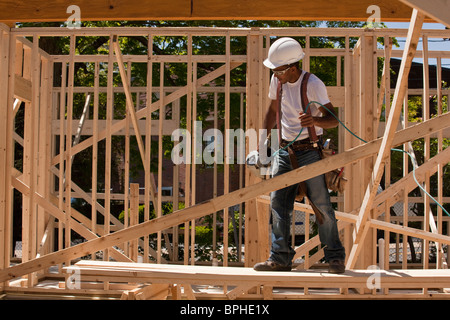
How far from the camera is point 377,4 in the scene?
582 cm

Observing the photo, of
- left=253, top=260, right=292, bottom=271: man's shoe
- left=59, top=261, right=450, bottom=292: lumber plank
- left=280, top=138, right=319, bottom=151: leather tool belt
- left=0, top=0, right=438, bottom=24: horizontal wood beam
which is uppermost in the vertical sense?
left=0, top=0, right=438, bottom=24: horizontal wood beam

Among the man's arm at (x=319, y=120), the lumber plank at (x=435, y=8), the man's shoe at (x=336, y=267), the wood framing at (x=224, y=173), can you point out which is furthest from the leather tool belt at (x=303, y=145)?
the lumber plank at (x=435, y=8)

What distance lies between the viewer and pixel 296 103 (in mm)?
4387

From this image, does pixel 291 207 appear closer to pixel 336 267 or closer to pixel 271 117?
pixel 336 267

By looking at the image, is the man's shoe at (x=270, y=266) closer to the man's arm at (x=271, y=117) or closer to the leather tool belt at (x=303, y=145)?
the leather tool belt at (x=303, y=145)

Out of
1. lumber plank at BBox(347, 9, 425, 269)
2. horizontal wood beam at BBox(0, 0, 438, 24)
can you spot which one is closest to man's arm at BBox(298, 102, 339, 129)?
lumber plank at BBox(347, 9, 425, 269)

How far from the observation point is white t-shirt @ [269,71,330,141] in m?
4.32

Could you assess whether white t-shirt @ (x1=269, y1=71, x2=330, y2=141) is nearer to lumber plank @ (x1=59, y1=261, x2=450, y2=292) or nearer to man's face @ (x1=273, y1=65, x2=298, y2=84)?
man's face @ (x1=273, y1=65, x2=298, y2=84)

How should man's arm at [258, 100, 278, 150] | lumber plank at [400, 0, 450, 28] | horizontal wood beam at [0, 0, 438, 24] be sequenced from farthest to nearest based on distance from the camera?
horizontal wood beam at [0, 0, 438, 24], man's arm at [258, 100, 278, 150], lumber plank at [400, 0, 450, 28]

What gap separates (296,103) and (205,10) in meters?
1.99

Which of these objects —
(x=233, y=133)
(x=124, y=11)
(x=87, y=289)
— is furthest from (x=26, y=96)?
(x=233, y=133)

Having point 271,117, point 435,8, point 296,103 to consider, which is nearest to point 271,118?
point 271,117
